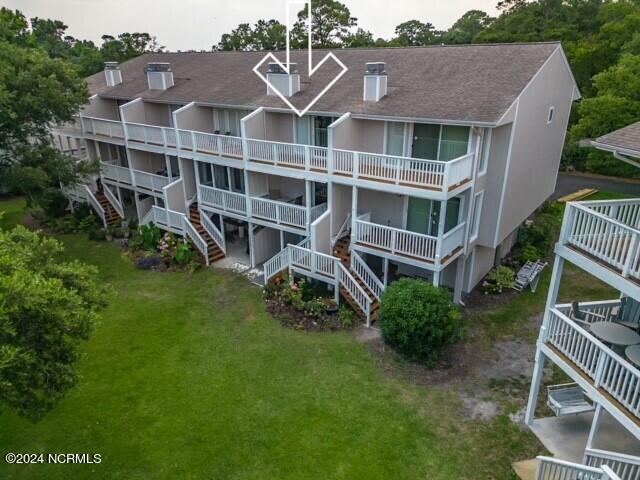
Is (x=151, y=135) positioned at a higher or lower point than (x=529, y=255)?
higher

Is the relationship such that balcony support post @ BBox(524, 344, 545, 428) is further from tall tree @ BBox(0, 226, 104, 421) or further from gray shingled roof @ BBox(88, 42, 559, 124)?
tall tree @ BBox(0, 226, 104, 421)

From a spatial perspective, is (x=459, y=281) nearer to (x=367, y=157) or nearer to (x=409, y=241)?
(x=409, y=241)

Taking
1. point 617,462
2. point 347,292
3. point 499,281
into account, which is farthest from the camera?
point 499,281

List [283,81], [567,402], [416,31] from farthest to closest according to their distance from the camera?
1. [416,31]
2. [283,81]
3. [567,402]

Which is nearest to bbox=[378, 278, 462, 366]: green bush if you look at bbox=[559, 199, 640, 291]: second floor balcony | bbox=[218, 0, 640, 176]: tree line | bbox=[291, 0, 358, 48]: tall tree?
bbox=[559, 199, 640, 291]: second floor balcony

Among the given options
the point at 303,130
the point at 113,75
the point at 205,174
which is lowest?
the point at 205,174

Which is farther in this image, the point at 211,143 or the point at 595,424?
the point at 211,143

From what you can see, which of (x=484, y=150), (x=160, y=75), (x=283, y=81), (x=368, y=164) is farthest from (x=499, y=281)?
(x=160, y=75)

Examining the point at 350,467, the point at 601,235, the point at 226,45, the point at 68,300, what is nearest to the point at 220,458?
the point at 350,467
